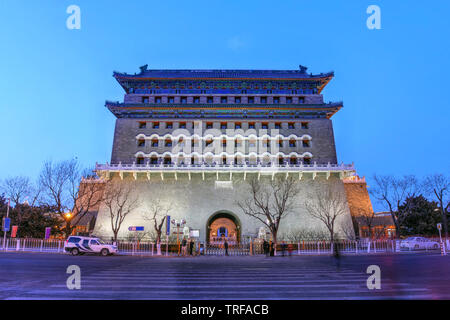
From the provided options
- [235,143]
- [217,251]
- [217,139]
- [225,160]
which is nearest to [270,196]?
[225,160]

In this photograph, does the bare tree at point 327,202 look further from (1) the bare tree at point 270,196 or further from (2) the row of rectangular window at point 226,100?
(2) the row of rectangular window at point 226,100

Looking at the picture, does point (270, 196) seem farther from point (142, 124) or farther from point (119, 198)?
point (142, 124)

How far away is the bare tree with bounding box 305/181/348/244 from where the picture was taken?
117 ft

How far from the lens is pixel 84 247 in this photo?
22.8 m

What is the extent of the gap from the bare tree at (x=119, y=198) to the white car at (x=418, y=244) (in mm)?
28577

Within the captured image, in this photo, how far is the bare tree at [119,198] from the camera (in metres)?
36.0

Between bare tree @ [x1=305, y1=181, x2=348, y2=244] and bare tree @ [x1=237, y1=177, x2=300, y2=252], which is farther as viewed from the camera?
bare tree @ [x1=237, y1=177, x2=300, y2=252]

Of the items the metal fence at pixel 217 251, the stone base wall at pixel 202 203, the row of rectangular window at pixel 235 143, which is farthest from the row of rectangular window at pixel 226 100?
the metal fence at pixel 217 251

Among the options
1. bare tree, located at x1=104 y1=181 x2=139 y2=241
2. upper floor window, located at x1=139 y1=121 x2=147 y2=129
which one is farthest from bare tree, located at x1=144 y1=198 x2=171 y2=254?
upper floor window, located at x1=139 y1=121 x2=147 y2=129

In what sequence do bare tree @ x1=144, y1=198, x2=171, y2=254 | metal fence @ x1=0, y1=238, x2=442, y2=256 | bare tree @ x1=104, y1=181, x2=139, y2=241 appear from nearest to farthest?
metal fence @ x1=0, y1=238, x2=442, y2=256 < bare tree @ x1=104, y1=181, x2=139, y2=241 < bare tree @ x1=144, y1=198, x2=171, y2=254

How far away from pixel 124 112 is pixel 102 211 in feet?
45.3

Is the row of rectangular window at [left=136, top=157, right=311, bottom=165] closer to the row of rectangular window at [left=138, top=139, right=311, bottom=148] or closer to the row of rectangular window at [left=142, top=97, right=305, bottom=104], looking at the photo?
the row of rectangular window at [left=138, top=139, right=311, bottom=148]

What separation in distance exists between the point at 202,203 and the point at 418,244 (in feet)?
74.5

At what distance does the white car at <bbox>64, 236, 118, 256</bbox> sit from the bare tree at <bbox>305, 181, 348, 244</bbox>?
23.1 metres
